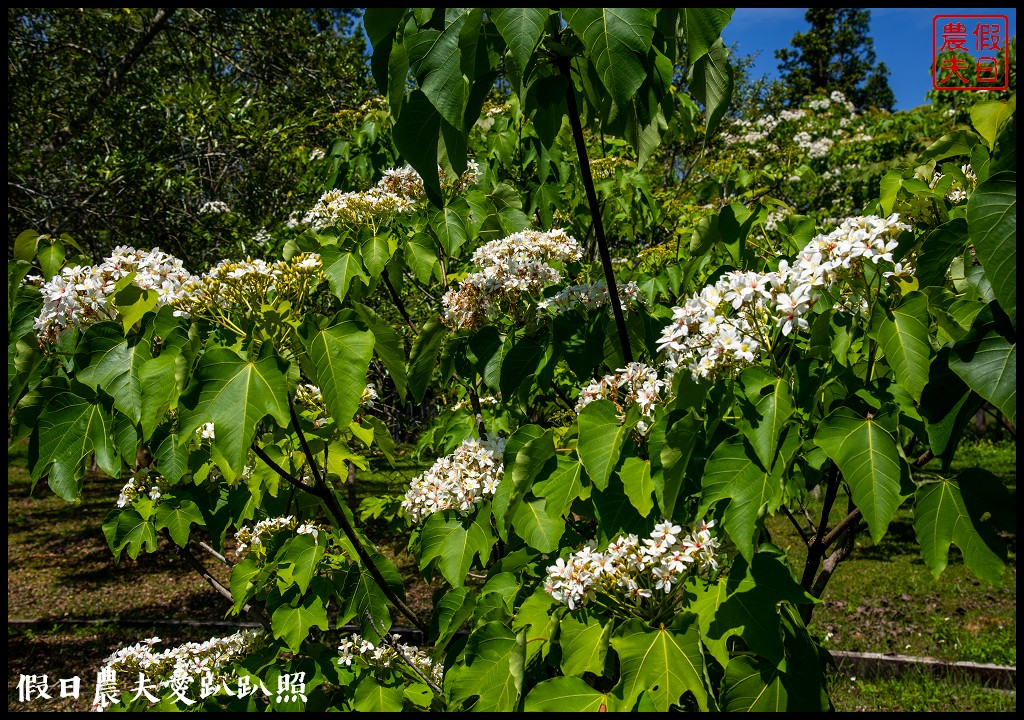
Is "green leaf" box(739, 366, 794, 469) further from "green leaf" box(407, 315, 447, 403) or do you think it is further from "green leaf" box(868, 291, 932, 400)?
"green leaf" box(407, 315, 447, 403)

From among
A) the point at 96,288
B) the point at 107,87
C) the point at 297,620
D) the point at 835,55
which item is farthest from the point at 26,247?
the point at 835,55

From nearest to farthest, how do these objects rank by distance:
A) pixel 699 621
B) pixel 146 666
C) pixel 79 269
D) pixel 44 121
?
pixel 699 621, pixel 79 269, pixel 146 666, pixel 44 121

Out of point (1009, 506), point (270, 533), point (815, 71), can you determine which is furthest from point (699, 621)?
point (815, 71)

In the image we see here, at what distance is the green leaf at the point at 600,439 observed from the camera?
5.72 ft

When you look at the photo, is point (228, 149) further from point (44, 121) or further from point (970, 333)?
point (970, 333)

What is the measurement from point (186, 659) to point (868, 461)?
2.70 m

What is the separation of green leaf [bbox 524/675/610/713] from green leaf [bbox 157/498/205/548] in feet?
5.56

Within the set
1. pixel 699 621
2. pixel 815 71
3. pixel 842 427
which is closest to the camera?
pixel 842 427

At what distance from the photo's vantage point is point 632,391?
1.94m

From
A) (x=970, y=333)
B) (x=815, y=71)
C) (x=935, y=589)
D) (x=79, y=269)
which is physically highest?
(x=815, y=71)

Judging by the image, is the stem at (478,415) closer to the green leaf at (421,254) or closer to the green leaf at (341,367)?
the green leaf at (421,254)

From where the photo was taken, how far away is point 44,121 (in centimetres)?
734

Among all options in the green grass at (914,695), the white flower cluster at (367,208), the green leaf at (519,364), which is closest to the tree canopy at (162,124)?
the white flower cluster at (367,208)

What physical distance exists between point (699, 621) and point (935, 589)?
7671 mm
